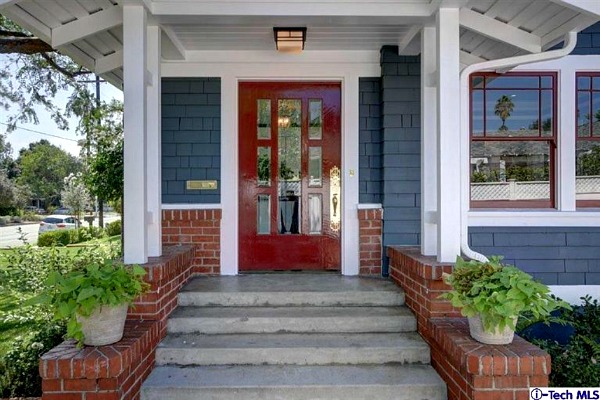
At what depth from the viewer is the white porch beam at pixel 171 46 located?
3492 millimetres

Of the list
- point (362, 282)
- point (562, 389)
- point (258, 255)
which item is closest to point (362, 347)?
point (362, 282)

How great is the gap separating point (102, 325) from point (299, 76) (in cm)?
273

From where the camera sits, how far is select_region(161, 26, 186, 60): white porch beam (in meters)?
3.49

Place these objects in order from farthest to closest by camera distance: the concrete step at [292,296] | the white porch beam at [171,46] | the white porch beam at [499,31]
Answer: the white porch beam at [171,46] < the concrete step at [292,296] < the white porch beam at [499,31]

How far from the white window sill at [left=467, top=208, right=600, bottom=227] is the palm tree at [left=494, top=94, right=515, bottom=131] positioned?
0.83m

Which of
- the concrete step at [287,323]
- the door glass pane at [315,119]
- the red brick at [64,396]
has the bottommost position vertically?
the red brick at [64,396]

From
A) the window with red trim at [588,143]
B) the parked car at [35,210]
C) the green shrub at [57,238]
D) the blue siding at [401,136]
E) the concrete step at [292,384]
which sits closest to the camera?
the concrete step at [292,384]

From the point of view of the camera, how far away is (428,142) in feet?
11.1

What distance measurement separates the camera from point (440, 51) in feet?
9.71

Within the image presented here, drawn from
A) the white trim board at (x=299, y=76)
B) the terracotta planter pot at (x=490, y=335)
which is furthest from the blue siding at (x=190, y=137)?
the terracotta planter pot at (x=490, y=335)

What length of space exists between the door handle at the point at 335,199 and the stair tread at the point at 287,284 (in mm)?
504

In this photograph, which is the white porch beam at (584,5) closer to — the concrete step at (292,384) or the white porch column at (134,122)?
the concrete step at (292,384)

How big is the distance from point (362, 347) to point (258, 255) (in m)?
1.58

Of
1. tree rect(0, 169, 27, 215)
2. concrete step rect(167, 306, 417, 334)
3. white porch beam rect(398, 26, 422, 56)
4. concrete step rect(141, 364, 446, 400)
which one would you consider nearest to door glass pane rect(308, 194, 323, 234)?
concrete step rect(167, 306, 417, 334)
